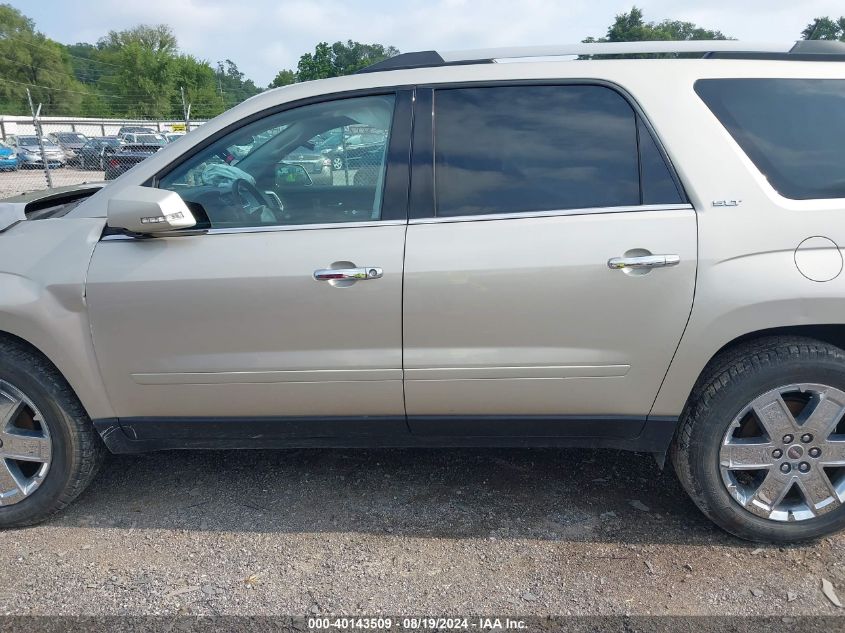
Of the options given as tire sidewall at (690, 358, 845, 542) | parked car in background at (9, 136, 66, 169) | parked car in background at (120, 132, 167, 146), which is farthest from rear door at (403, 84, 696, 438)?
parked car in background at (120, 132, 167, 146)

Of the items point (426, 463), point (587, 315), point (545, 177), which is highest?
point (545, 177)

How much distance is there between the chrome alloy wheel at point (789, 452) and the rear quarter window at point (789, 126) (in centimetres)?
78

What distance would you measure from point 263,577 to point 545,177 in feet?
6.15

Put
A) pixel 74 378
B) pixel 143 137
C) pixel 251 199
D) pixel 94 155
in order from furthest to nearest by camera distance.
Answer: pixel 143 137 < pixel 94 155 < pixel 251 199 < pixel 74 378

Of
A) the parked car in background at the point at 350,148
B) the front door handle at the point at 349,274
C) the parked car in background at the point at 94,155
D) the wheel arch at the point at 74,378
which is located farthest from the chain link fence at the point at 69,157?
the front door handle at the point at 349,274

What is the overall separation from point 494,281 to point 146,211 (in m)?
1.31

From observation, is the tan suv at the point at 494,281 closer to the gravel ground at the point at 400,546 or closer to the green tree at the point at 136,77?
the gravel ground at the point at 400,546

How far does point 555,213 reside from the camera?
2381 millimetres

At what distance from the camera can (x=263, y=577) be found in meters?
2.41

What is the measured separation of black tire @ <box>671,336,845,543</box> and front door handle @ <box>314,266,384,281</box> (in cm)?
134

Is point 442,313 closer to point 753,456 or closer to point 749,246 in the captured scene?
point 749,246

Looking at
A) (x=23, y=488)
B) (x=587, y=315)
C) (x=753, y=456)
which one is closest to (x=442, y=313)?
(x=587, y=315)

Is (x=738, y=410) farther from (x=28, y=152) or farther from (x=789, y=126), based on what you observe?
(x=28, y=152)

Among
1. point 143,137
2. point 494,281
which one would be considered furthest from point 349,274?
point 143,137
